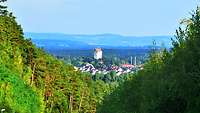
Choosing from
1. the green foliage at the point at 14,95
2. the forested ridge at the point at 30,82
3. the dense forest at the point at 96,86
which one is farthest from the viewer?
the forested ridge at the point at 30,82

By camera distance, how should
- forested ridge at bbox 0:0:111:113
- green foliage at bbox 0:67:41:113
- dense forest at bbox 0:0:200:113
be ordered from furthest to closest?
forested ridge at bbox 0:0:111:113 < green foliage at bbox 0:67:41:113 < dense forest at bbox 0:0:200:113

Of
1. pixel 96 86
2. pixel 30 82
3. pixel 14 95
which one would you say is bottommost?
pixel 96 86

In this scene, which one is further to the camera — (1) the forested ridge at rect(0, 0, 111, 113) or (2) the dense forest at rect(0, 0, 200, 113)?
(1) the forested ridge at rect(0, 0, 111, 113)

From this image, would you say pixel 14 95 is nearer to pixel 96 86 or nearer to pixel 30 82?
pixel 30 82

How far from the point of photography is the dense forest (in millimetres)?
24734

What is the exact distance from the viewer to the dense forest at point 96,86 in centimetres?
2473

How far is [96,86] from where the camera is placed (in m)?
126

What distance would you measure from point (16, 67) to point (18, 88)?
7626 mm

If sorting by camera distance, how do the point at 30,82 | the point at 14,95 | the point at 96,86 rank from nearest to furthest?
the point at 14,95 → the point at 30,82 → the point at 96,86

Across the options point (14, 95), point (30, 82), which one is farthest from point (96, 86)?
point (14, 95)

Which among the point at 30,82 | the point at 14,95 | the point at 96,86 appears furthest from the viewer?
the point at 96,86

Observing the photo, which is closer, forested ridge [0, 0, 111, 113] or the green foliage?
the green foliage

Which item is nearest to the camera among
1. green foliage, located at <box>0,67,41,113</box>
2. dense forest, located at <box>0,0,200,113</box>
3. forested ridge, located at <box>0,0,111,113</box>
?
dense forest, located at <box>0,0,200,113</box>

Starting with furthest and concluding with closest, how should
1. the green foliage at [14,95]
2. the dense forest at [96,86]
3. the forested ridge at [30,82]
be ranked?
the forested ridge at [30,82], the green foliage at [14,95], the dense forest at [96,86]
